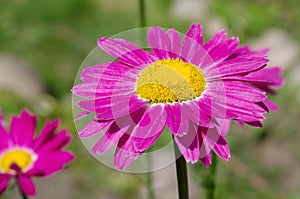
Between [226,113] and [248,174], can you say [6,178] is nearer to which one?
[226,113]

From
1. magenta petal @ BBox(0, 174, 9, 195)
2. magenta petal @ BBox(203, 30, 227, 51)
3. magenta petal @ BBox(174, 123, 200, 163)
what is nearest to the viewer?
magenta petal @ BBox(174, 123, 200, 163)

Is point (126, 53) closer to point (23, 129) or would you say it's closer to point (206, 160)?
point (206, 160)

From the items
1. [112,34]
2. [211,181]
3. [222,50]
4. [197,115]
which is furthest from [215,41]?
[112,34]

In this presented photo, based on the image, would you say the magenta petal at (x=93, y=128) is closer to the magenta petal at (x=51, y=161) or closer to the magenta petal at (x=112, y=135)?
the magenta petal at (x=112, y=135)

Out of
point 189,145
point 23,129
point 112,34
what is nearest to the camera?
point 189,145

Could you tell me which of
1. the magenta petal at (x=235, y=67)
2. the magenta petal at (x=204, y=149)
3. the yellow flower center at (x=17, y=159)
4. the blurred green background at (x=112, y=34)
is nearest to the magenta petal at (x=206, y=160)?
the magenta petal at (x=204, y=149)

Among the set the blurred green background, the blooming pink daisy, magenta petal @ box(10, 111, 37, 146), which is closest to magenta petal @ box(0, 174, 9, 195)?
the blooming pink daisy

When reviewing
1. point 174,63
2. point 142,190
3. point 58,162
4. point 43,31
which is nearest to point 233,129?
point 142,190

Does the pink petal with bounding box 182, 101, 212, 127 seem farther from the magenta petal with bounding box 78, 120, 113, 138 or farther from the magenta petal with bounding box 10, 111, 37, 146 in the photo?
the magenta petal with bounding box 10, 111, 37, 146
